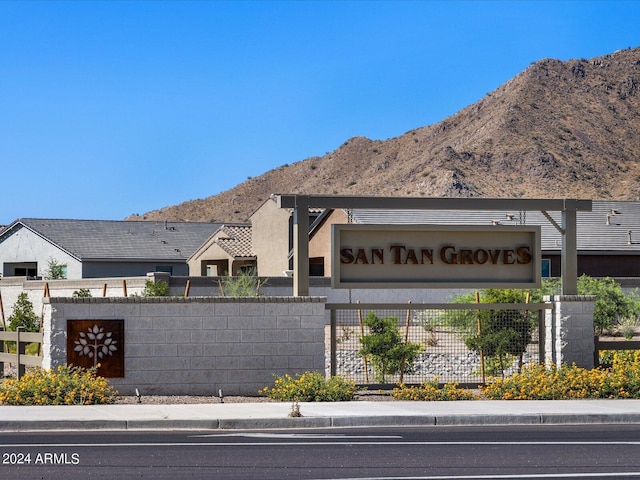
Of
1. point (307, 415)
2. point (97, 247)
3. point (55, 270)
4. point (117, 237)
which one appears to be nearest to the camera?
point (307, 415)

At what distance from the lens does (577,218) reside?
5131cm

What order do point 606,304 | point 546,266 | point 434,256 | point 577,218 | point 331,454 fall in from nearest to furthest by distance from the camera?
point 331,454, point 434,256, point 606,304, point 546,266, point 577,218

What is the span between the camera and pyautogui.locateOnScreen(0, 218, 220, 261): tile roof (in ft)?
200

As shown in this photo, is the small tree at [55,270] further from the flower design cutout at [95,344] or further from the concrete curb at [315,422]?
the concrete curb at [315,422]

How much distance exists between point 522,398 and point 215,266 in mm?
40356

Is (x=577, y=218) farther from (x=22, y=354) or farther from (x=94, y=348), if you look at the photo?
(x=94, y=348)

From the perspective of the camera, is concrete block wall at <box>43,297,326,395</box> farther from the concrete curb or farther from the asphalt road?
the asphalt road

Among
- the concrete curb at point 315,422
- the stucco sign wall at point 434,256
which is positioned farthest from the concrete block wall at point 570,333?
the concrete curb at point 315,422

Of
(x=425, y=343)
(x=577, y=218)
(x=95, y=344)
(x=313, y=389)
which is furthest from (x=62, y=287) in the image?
(x=313, y=389)

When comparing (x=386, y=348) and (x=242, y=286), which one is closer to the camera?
(x=386, y=348)

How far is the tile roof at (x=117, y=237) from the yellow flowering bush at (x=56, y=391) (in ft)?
137

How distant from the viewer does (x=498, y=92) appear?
112312mm

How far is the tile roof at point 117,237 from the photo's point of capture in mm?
61094

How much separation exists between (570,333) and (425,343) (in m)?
2.97
